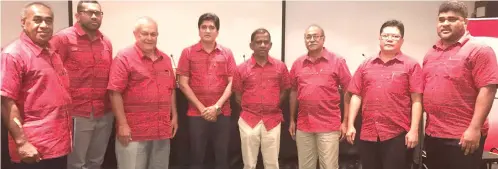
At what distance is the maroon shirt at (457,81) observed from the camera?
222cm

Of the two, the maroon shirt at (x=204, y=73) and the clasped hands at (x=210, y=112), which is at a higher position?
the maroon shirt at (x=204, y=73)

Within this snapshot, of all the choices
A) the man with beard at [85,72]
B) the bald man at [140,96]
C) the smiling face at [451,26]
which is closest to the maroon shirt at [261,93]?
the bald man at [140,96]

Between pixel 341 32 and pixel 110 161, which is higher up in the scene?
pixel 341 32

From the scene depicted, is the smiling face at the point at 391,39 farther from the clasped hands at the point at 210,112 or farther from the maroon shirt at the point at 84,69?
the maroon shirt at the point at 84,69

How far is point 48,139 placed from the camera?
209cm

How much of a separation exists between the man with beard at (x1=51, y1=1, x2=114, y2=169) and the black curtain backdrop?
40.2 inches

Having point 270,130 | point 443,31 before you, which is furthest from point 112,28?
point 443,31

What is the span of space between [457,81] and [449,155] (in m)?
0.42

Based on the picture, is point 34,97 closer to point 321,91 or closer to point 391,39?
point 321,91

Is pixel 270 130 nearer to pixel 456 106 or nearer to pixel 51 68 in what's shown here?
pixel 456 106

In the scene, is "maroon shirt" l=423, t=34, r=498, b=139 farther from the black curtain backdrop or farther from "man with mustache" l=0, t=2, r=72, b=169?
"man with mustache" l=0, t=2, r=72, b=169

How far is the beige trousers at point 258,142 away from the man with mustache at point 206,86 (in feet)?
0.58

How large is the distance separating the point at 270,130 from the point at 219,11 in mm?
1864

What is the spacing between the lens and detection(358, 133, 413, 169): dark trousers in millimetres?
2572
